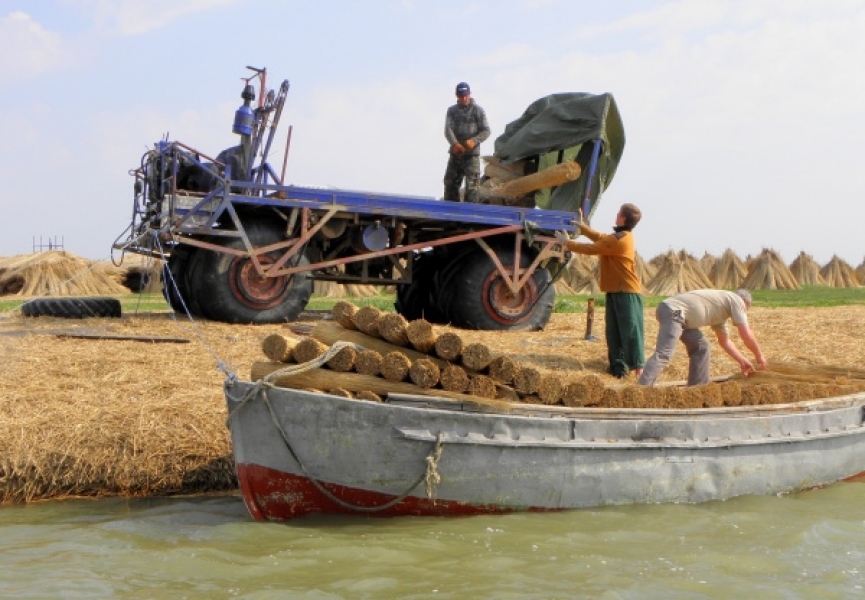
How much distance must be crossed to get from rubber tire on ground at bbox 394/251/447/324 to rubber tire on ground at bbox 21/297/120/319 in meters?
4.22

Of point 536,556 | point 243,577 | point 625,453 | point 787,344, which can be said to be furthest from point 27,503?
point 787,344

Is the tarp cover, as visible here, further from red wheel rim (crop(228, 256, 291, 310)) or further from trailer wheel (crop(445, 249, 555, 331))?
red wheel rim (crop(228, 256, 291, 310))

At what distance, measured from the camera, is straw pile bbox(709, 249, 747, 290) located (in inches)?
1639

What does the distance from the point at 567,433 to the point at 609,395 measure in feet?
2.31

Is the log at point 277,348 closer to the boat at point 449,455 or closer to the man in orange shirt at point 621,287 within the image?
the boat at point 449,455

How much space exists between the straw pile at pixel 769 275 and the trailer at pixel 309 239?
27.0 metres

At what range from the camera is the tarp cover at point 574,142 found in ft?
50.0

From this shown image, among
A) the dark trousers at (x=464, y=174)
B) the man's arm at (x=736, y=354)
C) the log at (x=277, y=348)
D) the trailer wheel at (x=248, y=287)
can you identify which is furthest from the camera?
the dark trousers at (x=464, y=174)

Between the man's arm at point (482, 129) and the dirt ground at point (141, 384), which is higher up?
the man's arm at point (482, 129)

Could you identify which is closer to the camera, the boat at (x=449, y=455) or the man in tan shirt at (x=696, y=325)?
the boat at (x=449, y=455)

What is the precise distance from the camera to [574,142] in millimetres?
15250

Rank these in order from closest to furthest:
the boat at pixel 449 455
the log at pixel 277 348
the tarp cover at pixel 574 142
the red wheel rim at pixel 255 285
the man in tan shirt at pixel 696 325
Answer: the boat at pixel 449 455 → the log at pixel 277 348 → the man in tan shirt at pixel 696 325 → the red wheel rim at pixel 255 285 → the tarp cover at pixel 574 142

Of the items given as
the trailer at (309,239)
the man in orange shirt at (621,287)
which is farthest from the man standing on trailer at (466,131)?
the man in orange shirt at (621,287)

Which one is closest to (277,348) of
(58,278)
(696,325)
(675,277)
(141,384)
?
(141,384)
